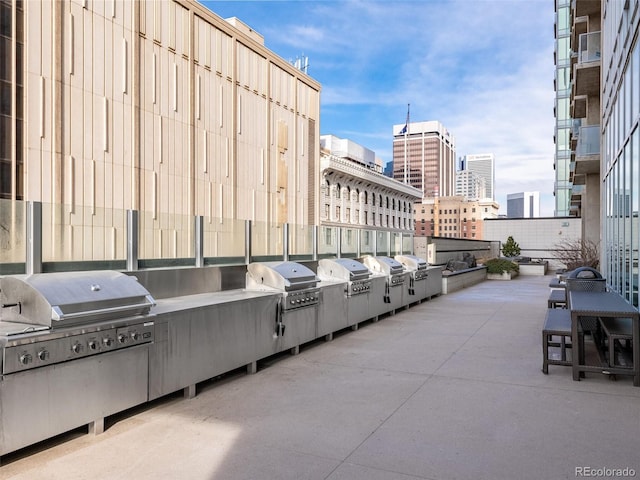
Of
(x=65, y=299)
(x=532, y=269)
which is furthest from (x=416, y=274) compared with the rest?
(x=532, y=269)

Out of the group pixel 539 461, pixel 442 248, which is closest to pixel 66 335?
pixel 539 461

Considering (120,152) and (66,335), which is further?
(120,152)

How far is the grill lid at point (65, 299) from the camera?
4.25 meters

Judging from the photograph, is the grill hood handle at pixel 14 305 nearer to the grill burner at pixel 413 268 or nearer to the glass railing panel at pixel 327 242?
the glass railing panel at pixel 327 242

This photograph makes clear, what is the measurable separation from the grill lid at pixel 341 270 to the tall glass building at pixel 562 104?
143ft

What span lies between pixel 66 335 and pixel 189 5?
1417 inches

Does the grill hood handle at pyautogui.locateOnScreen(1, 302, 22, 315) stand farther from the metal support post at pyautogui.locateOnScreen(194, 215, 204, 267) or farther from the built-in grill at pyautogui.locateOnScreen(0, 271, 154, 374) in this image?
the metal support post at pyautogui.locateOnScreen(194, 215, 204, 267)

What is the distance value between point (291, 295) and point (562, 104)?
5193 centimetres

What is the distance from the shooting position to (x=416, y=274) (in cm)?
1416

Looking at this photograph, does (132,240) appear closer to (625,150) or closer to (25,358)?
(25,358)

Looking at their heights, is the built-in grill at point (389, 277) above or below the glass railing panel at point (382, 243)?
below

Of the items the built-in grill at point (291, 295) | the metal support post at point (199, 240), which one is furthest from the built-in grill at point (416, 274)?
the metal support post at point (199, 240)

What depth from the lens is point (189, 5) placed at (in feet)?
115

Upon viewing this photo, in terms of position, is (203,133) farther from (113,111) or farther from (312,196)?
(312,196)
